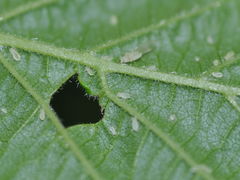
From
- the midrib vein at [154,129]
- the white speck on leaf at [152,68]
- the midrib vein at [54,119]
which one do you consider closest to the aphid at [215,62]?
the white speck on leaf at [152,68]

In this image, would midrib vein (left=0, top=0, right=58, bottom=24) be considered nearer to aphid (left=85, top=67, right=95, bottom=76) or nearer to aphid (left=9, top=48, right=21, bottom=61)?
aphid (left=9, top=48, right=21, bottom=61)

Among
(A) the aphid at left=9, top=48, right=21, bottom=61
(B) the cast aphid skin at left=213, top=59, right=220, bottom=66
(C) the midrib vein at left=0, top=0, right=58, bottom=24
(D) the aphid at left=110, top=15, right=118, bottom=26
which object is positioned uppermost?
(C) the midrib vein at left=0, top=0, right=58, bottom=24

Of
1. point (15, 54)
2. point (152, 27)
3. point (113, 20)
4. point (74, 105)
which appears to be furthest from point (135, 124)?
point (15, 54)

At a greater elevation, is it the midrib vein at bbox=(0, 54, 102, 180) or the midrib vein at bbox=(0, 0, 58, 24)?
the midrib vein at bbox=(0, 0, 58, 24)

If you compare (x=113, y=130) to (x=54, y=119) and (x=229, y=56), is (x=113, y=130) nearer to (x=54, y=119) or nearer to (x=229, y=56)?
(x=54, y=119)

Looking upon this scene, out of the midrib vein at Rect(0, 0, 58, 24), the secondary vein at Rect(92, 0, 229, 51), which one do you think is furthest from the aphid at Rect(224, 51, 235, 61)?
the midrib vein at Rect(0, 0, 58, 24)

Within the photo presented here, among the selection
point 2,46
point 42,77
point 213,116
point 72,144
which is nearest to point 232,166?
point 213,116

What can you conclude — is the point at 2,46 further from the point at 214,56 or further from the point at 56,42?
the point at 214,56

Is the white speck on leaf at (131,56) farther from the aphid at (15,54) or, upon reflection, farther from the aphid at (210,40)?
the aphid at (15,54)

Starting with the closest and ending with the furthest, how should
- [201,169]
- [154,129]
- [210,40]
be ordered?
1. [201,169]
2. [154,129]
3. [210,40]
